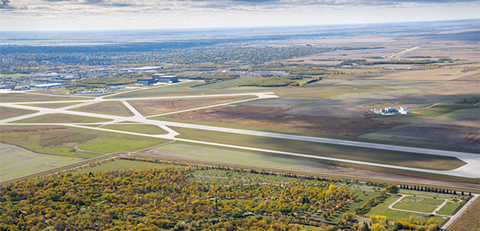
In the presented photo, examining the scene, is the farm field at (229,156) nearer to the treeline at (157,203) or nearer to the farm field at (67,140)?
the farm field at (67,140)

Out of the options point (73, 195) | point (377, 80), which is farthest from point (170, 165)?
point (377, 80)

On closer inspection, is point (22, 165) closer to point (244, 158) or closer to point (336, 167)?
point (244, 158)

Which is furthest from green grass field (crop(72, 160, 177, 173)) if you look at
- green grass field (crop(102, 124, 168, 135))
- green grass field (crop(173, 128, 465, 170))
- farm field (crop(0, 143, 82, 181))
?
green grass field (crop(102, 124, 168, 135))

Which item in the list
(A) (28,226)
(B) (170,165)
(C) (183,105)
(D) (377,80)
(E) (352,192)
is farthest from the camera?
(D) (377,80)

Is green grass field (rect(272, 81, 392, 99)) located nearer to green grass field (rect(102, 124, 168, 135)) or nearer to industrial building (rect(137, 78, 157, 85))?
green grass field (rect(102, 124, 168, 135))

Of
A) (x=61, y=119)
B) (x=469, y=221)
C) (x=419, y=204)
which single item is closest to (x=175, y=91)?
(x=61, y=119)

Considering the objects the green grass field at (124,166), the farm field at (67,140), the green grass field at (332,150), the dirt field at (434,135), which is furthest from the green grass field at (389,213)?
the farm field at (67,140)
